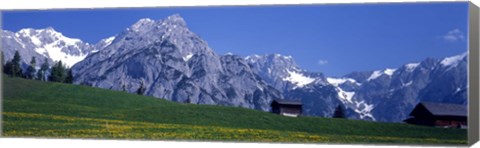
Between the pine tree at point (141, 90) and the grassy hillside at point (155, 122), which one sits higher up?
the pine tree at point (141, 90)

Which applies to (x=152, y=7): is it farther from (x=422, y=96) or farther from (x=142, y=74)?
(x=422, y=96)

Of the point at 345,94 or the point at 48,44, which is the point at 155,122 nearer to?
the point at 48,44

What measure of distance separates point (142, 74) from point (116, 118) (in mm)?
2229

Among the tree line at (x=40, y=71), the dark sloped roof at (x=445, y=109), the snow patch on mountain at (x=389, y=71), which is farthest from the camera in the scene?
the tree line at (x=40, y=71)

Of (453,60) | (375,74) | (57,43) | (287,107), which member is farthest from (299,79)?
(57,43)

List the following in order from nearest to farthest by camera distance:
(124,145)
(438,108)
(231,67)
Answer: (124,145) → (438,108) → (231,67)

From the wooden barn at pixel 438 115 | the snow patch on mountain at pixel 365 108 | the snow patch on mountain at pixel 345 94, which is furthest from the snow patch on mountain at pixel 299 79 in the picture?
the wooden barn at pixel 438 115

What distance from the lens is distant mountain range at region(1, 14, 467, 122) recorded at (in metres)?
30.5

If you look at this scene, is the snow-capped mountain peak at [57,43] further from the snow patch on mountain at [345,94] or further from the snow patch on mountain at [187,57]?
the snow patch on mountain at [345,94]

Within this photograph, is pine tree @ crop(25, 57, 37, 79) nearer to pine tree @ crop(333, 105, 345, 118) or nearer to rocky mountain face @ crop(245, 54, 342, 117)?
rocky mountain face @ crop(245, 54, 342, 117)

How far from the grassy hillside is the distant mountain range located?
48 cm

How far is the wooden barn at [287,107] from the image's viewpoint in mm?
33094

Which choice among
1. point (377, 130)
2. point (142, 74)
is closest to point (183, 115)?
point (142, 74)

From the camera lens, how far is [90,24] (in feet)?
110
